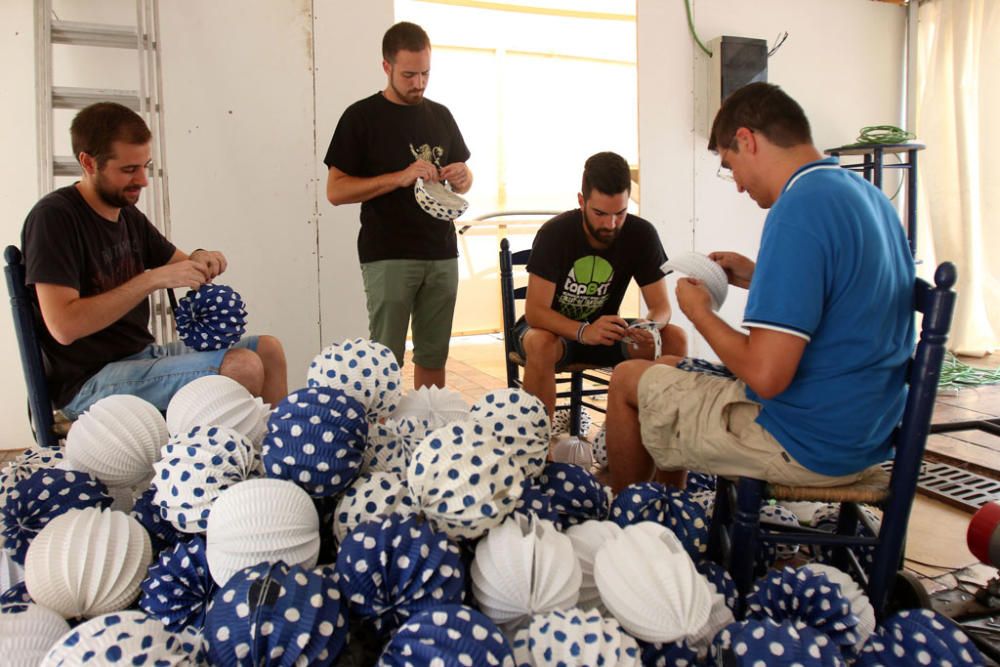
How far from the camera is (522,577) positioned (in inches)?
33.9

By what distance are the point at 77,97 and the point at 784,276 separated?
2721 mm

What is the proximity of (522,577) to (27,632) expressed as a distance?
573mm

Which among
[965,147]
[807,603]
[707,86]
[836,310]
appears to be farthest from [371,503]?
[965,147]

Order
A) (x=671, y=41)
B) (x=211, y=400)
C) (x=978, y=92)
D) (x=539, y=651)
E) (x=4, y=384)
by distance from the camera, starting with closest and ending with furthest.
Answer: (x=539, y=651) → (x=211, y=400) → (x=4, y=384) → (x=671, y=41) → (x=978, y=92)

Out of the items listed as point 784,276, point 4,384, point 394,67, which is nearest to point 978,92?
point 394,67

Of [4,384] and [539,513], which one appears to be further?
[4,384]

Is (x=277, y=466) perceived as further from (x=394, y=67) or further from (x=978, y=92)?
(x=978, y=92)

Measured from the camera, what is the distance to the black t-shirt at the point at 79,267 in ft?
5.38

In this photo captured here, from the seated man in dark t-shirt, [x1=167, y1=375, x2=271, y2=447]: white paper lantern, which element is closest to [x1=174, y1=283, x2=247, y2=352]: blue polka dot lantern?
the seated man in dark t-shirt

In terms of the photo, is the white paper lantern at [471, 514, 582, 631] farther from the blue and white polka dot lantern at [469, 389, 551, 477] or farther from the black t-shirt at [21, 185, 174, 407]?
the black t-shirt at [21, 185, 174, 407]

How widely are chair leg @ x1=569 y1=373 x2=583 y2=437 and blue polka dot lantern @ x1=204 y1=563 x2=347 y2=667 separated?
1875 millimetres

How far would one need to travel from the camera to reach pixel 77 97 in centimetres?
270

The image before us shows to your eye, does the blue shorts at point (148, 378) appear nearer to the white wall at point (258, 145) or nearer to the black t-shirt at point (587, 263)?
the black t-shirt at point (587, 263)

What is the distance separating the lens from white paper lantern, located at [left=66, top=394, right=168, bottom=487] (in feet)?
3.69
